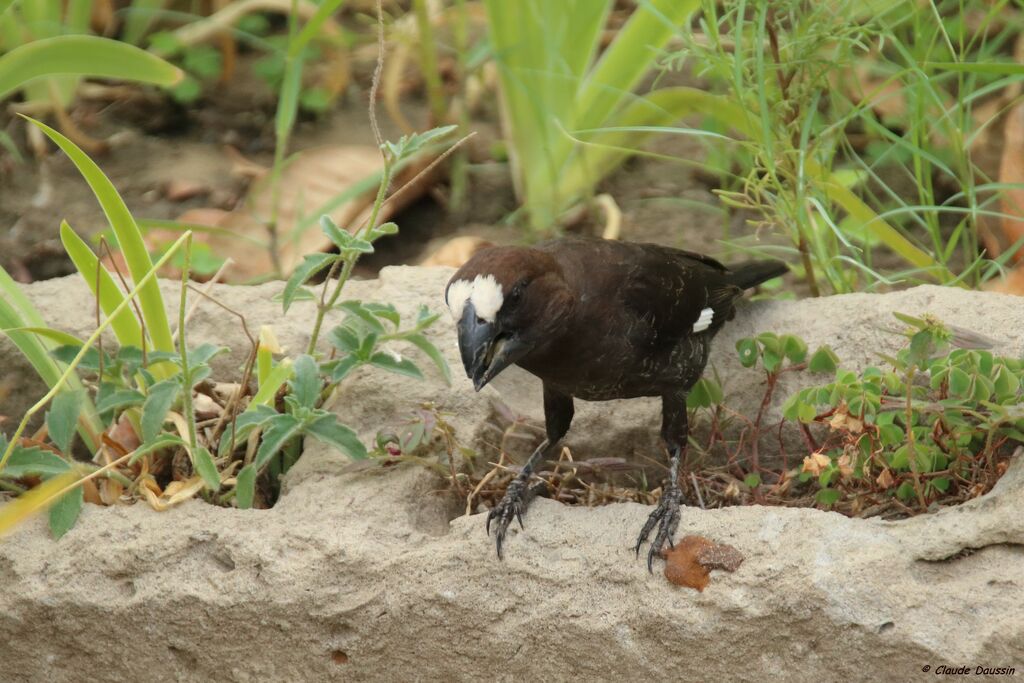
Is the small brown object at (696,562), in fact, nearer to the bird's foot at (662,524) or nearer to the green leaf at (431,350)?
the bird's foot at (662,524)

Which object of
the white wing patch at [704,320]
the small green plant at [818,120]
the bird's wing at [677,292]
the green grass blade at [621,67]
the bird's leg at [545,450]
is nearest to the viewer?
the bird's leg at [545,450]

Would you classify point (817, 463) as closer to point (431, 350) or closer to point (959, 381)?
point (959, 381)

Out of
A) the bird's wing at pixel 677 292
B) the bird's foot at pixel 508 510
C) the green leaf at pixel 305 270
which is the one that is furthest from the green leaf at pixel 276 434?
the bird's wing at pixel 677 292

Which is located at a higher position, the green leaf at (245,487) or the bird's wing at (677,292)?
the bird's wing at (677,292)

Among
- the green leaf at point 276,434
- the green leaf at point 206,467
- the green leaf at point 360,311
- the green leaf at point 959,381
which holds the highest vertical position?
the green leaf at point 959,381

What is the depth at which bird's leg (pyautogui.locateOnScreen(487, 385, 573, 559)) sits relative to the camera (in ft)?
10.1

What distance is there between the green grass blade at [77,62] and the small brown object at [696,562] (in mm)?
2064

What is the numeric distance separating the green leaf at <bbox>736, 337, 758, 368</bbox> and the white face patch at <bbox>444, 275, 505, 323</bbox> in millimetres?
847

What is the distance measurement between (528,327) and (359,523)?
61cm

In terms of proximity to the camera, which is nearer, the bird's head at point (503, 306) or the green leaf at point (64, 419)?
the bird's head at point (503, 306)

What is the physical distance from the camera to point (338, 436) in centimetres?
308

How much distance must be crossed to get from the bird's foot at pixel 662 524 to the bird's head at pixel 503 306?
0.48 meters

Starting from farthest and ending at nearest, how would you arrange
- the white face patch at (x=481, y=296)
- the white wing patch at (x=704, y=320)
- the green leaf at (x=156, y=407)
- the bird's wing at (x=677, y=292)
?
the white wing patch at (x=704, y=320)
the bird's wing at (x=677, y=292)
the green leaf at (x=156, y=407)
the white face patch at (x=481, y=296)

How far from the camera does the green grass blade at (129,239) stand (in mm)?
3030
